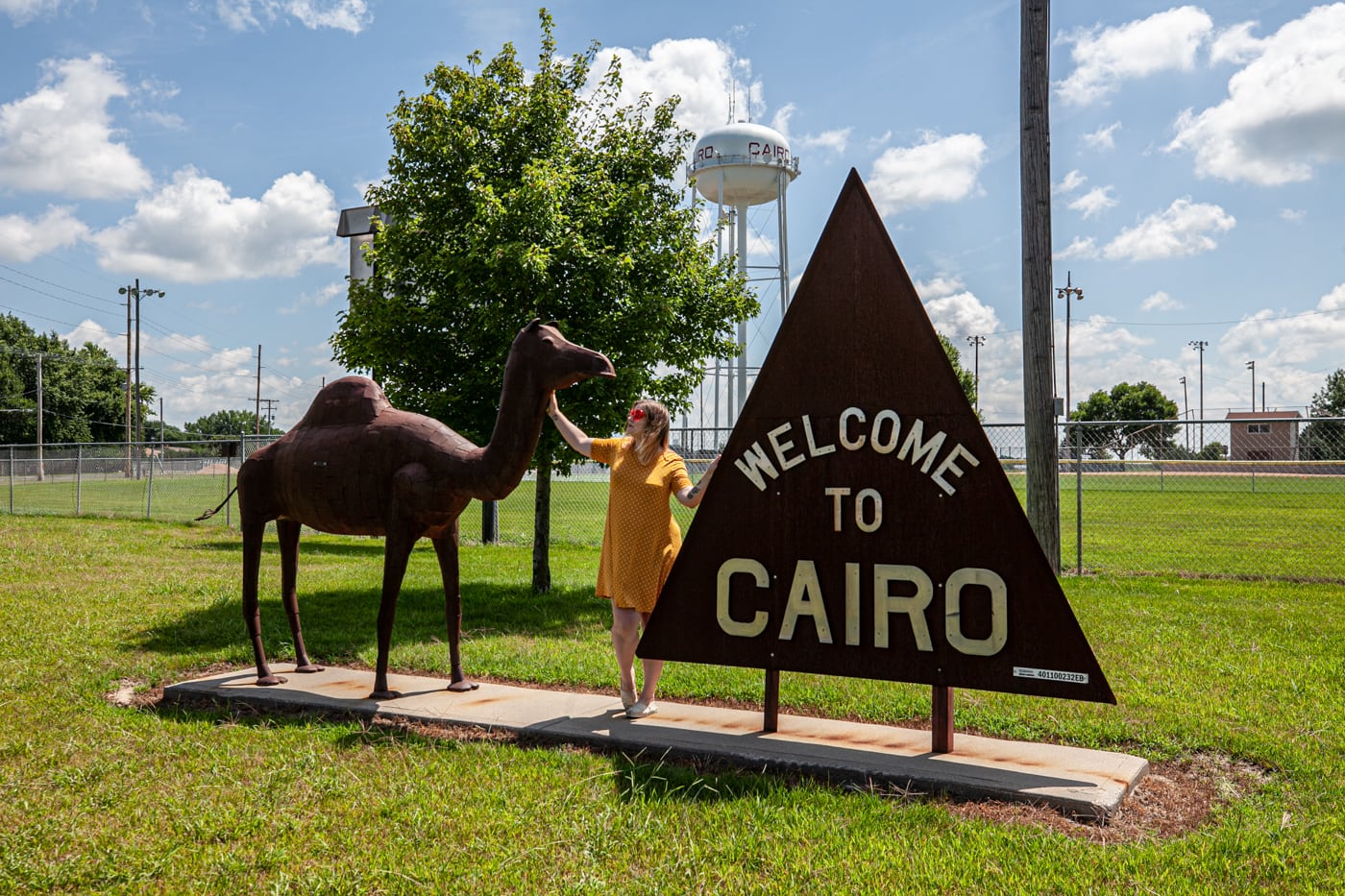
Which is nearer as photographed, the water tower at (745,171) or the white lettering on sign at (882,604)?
the white lettering on sign at (882,604)

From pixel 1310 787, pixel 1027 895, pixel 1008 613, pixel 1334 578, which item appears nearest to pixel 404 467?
pixel 1008 613

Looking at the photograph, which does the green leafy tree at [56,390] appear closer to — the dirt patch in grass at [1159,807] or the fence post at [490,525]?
the fence post at [490,525]

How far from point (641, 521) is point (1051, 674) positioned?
2.29 meters

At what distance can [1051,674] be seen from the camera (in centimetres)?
439

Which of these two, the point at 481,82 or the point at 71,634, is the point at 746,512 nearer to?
the point at 71,634

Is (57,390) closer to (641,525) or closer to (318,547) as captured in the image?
(318,547)

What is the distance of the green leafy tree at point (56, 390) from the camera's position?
58.1 m

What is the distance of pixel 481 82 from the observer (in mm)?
10789

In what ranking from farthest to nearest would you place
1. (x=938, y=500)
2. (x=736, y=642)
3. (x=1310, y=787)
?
(x=736, y=642) < (x=938, y=500) < (x=1310, y=787)

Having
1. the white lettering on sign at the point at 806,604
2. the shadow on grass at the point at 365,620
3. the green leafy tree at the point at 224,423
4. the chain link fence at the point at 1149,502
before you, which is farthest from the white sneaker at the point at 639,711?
the green leafy tree at the point at 224,423

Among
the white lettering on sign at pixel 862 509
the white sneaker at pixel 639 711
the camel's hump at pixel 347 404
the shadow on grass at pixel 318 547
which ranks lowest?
the shadow on grass at pixel 318 547

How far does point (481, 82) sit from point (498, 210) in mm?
2155

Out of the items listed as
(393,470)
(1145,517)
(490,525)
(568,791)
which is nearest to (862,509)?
(568,791)

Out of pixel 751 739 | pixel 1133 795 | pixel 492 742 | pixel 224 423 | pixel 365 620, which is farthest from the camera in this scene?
pixel 224 423
